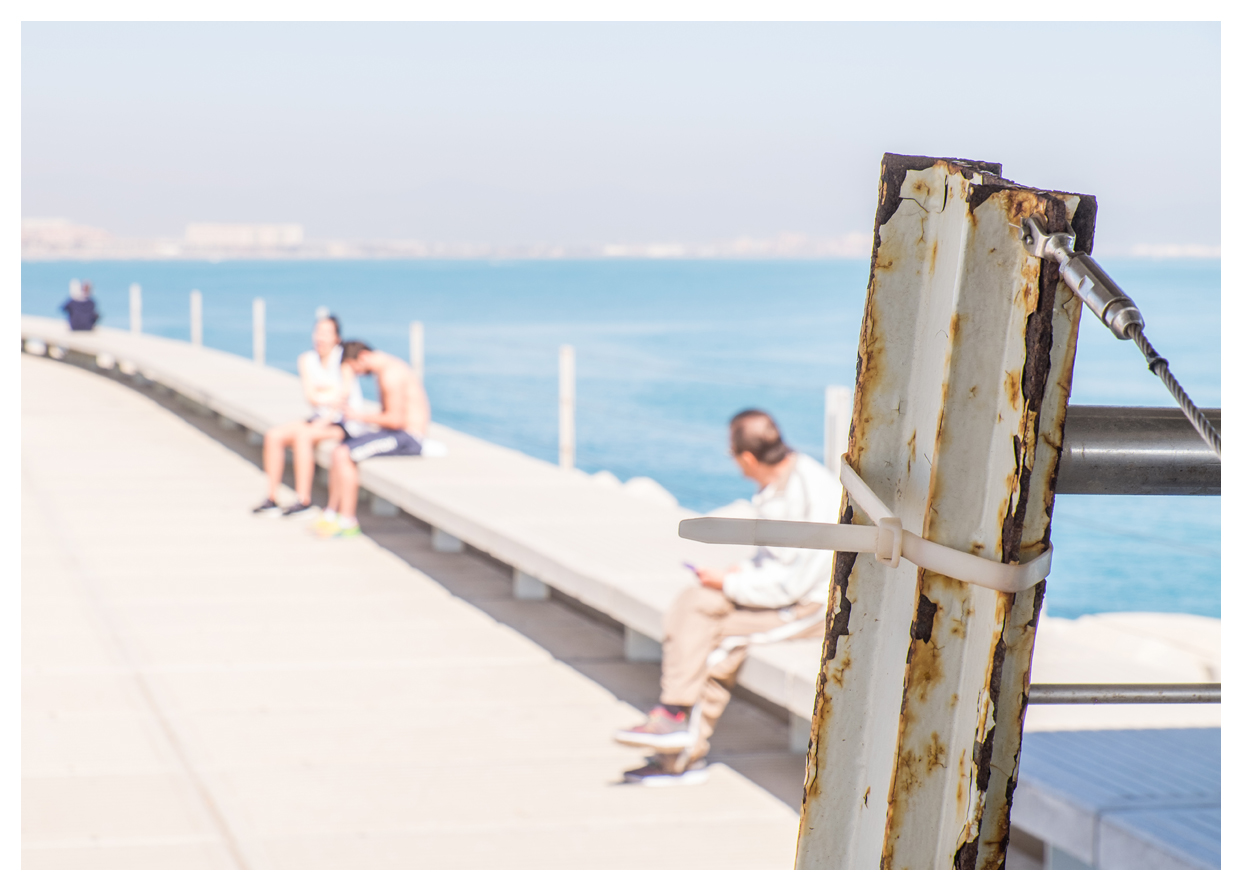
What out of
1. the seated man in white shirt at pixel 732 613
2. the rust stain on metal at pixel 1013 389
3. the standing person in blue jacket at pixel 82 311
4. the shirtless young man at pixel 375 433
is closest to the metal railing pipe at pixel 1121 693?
the rust stain on metal at pixel 1013 389

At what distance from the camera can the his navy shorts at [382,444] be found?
22.7ft

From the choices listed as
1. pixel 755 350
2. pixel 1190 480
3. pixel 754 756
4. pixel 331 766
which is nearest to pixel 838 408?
pixel 754 756

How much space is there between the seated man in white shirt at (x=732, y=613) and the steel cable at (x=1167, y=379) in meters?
3.01

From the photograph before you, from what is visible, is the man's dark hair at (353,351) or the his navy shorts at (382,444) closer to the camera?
the his navy shorts at (382,444)

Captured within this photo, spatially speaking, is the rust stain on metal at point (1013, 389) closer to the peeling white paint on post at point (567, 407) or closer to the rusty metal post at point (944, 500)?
the rusty metal post at point (944, 500)

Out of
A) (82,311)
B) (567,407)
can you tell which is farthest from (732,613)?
(82,311)

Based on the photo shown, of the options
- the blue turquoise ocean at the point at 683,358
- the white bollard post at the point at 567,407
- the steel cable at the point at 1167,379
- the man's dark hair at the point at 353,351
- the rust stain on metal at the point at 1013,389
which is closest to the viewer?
the steel cable at the point at 1167,379

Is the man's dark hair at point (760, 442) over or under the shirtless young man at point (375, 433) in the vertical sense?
over

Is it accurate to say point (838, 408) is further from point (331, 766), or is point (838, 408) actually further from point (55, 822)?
point (55, 822)

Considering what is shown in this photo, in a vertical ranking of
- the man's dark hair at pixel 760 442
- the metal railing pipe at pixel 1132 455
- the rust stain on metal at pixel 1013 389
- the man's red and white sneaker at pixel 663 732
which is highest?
the rust stain on metal at pixel 1013 389

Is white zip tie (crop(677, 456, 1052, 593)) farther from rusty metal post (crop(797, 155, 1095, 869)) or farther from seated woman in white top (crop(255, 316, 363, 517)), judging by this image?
seated woman in white top (crop(255, 316, 363, 517))

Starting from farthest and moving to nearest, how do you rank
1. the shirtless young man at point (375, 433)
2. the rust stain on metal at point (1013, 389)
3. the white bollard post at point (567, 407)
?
1. the white bollard post at point (567, 407)
2. the shirtless young man at point (375, 433)
3. the rust stain on metal at point (1013, 389)

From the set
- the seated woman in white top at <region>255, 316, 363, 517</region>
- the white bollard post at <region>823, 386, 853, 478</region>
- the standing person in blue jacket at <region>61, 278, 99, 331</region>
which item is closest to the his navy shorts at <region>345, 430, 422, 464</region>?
the seated woman in white top at <region>255, 316, 363, 517</region>

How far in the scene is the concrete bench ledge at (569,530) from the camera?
371cm
